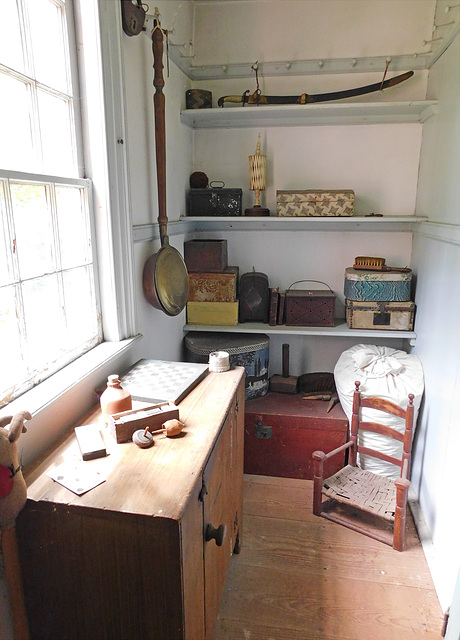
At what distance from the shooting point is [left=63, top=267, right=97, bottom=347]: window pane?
4.37 feet

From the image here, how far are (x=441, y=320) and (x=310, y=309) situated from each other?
2.34 feet

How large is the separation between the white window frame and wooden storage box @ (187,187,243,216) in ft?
2.87

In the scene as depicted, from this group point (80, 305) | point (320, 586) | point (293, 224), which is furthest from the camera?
point (293, 224)

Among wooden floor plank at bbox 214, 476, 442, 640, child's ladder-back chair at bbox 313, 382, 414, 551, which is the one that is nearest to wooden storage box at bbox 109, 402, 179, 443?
wooden floor plank at bbox 214, 476, 442, 640

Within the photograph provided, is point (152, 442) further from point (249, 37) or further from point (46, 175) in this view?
point (249, 37)

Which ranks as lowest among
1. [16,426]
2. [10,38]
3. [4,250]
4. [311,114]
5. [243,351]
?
[243,351]

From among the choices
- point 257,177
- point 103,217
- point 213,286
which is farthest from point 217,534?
point 257,177

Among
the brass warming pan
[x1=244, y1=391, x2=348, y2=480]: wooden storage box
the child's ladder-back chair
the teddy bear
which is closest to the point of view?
the teddy bear

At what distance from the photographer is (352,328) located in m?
2.38

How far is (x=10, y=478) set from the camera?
0.84m

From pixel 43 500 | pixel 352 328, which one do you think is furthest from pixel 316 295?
pixel 43 500

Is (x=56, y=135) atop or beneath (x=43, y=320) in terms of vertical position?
atop

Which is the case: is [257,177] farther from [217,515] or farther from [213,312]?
[217,515]

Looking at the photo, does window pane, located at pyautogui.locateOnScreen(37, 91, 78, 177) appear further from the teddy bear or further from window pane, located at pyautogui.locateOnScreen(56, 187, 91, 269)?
the teddy bear
